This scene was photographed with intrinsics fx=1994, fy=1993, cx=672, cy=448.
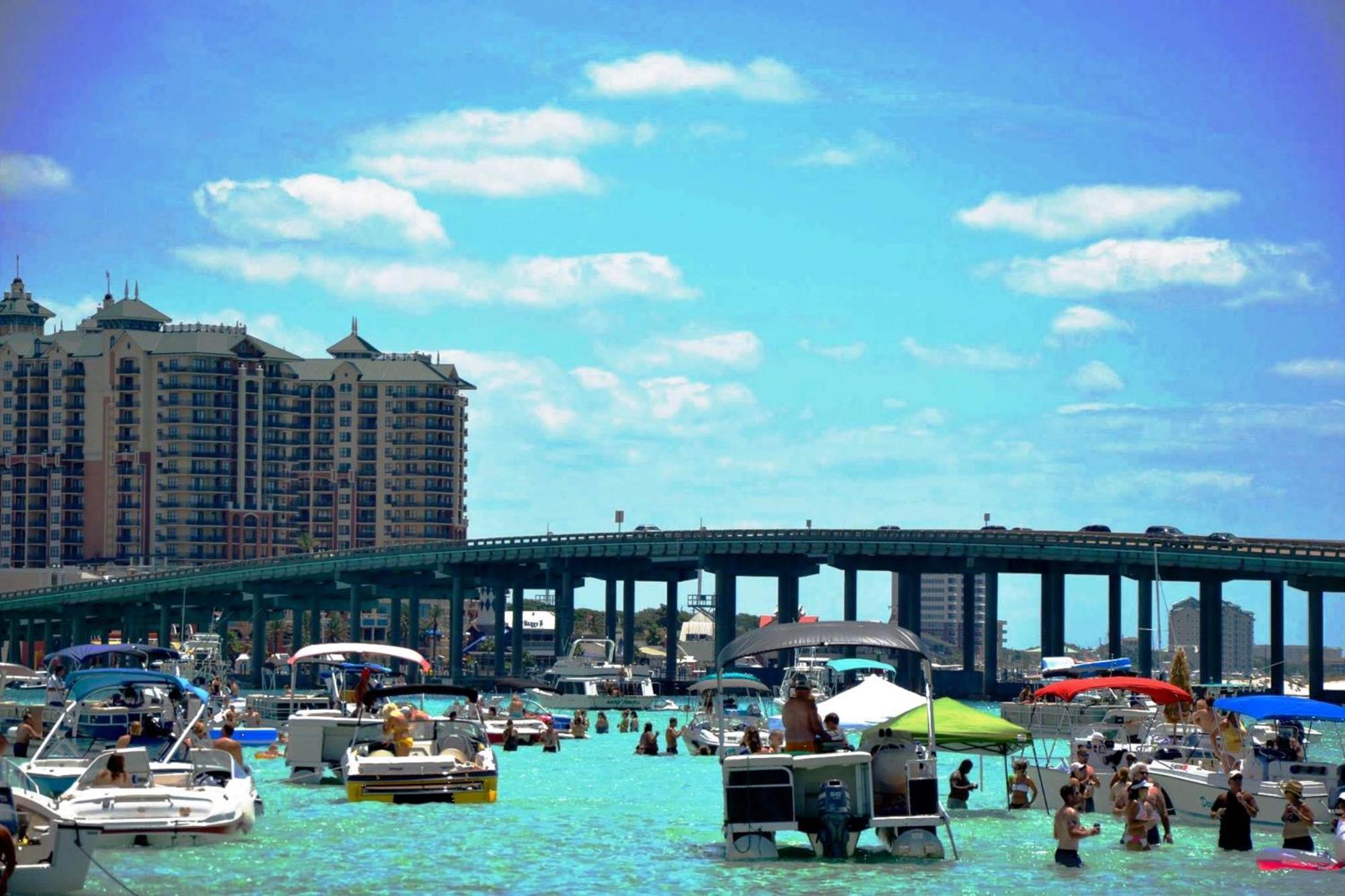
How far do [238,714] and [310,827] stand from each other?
3770 cm

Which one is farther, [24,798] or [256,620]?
[256,620]

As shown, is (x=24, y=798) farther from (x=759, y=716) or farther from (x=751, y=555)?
(x=751, y=555)

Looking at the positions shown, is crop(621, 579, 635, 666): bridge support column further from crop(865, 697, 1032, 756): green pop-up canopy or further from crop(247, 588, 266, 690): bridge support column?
crop(865, 697, 1032, 756): green pop-up canopy

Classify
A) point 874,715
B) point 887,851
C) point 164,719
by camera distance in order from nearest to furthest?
point 887,851 → point 874,715 → point 164,719

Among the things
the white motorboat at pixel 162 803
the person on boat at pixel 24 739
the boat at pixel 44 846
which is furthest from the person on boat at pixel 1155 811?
the person on boat at pixel 24 739

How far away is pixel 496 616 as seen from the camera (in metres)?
179

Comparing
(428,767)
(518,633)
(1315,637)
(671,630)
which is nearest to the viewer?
(428,767)

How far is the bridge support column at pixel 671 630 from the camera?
6545 inches

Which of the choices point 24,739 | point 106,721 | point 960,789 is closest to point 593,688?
point 24,739

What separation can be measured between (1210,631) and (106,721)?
100883mm

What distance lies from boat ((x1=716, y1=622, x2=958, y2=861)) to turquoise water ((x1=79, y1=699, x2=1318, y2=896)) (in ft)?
1.34

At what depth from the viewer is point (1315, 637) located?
130m

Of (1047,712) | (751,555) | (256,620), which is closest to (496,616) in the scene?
(256,620)

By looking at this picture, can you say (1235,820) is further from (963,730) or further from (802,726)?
(802,726)
